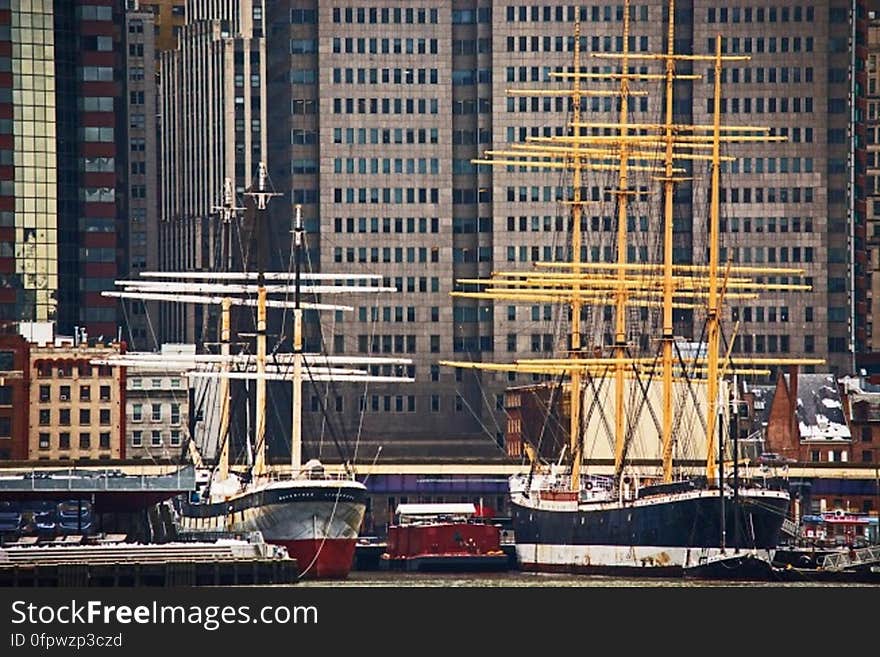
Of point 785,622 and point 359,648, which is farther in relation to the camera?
point 785,622

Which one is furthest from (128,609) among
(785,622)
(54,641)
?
(785,622)

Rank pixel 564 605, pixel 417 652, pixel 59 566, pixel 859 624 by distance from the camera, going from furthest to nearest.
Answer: pixel 59 566 < pixel 564 605 < pixel 859 624 < pixel 417 652

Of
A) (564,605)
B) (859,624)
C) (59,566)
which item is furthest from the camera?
(59,566)

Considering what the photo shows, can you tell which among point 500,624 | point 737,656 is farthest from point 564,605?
point 737,656

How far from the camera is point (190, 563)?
19750cm

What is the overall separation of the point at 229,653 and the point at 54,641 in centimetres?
794

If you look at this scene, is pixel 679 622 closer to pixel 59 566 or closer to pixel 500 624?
pixel 500 624

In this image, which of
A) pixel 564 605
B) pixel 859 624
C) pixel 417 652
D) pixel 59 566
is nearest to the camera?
pixel 417 652

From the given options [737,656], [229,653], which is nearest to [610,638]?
[737,656]

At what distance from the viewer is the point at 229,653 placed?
5610 inches

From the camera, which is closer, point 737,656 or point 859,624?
point 737,656

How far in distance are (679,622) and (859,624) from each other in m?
7.41

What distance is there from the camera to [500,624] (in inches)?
6240

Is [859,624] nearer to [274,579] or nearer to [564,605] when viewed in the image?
[564,605]
